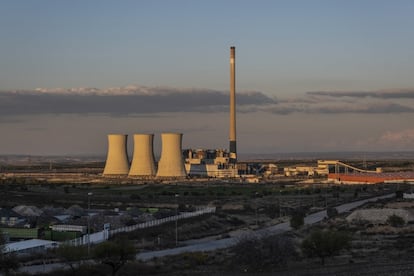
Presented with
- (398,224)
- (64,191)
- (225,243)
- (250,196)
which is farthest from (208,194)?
(225,243)

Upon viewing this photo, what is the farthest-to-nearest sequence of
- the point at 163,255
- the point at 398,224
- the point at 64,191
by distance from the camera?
the point at 64,191, the point at 398,224, the point at 163,255

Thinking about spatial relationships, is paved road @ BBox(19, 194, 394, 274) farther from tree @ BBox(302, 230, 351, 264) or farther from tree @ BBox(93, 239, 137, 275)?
tree @ BBox(302, 230, 351, 264)

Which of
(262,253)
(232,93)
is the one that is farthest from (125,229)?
(232,93)

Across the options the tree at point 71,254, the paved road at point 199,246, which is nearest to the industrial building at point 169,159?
the paved road at point 199,246

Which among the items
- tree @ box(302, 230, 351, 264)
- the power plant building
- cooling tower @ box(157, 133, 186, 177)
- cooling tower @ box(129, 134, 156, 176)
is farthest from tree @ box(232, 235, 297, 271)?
the power plant building

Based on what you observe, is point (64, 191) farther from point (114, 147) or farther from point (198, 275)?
point (198, 275)

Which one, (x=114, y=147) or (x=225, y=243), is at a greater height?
(x=114, y=147)

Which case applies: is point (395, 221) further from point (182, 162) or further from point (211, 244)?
point (182, 162)
